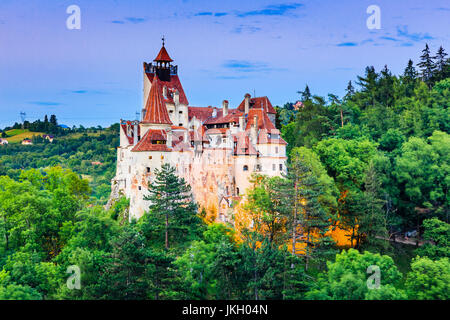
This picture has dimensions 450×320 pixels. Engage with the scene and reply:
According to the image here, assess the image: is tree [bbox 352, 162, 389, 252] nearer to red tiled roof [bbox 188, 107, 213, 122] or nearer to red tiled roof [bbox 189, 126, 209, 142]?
red tiled roof [bbox 189, 126, 209, 142]

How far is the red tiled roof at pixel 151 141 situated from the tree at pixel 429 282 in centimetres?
2519

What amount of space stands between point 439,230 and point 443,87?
29.0 m

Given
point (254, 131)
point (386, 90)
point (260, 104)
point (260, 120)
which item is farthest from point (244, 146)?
point (386, 90)

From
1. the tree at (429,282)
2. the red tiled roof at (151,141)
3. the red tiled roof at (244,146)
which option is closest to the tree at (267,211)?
the red tiled roof at (244,146)

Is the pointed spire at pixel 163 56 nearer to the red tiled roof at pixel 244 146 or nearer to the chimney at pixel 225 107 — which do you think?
the chimney at pixel 225 107

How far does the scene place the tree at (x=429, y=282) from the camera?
27.4 metres

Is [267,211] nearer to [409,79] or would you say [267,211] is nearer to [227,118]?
[227,118]

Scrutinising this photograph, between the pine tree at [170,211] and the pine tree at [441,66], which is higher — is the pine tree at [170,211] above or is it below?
below

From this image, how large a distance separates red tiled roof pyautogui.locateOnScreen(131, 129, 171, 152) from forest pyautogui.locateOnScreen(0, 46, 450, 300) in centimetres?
229

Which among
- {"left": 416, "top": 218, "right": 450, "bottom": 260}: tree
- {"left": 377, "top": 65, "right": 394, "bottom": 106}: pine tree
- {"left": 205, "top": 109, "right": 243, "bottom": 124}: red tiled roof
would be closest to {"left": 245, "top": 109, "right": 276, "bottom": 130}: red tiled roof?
{"left": 205, "top": 109, "right": 243, "bottom": 124}: red tiled roof

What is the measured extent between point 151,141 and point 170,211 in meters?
7.37

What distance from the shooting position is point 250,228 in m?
40.4

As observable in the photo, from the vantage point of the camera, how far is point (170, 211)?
40.9 metres
